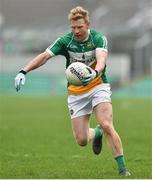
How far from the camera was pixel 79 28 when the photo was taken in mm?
10273

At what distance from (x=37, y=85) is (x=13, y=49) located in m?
4.66

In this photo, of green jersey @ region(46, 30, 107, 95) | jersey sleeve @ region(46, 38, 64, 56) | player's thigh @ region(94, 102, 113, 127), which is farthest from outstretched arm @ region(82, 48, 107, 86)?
jersey sleeve @ region(46, 38, 64, 56)

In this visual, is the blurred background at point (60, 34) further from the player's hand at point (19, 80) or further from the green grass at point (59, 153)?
the player's hand at point (19, 80)

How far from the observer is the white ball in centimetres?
1002

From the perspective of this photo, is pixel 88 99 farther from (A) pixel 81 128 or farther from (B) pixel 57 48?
(B) pixel 57 48

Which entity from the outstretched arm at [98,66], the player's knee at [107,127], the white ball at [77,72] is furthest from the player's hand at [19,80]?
the player's knee at [107,127]

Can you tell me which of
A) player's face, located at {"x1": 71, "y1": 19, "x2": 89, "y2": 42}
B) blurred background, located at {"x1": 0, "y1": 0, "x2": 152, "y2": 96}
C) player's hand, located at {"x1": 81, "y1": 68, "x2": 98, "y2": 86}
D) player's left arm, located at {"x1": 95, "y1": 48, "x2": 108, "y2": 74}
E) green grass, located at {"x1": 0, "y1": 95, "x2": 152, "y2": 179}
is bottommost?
green grass, located at {"x1": 0, "y1": 95, "x2": 152, "y2": 179}

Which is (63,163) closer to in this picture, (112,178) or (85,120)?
(85,120)

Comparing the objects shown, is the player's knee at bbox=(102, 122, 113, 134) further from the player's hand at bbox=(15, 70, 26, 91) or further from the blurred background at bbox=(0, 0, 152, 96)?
the blurred background at bbox=(0, 0, 152, 96)

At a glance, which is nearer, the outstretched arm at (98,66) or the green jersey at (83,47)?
the outstretched arm at (98,66)

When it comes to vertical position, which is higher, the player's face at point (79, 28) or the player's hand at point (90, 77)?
the player's face at point (79, 28)

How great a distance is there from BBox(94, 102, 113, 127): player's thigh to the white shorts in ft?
0.21

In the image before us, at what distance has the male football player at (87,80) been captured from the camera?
10.2 m

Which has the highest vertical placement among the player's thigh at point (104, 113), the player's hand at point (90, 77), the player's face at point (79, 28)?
the player's face at point (79, 28)
